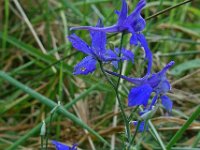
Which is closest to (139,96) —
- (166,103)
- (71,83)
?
(166,103)

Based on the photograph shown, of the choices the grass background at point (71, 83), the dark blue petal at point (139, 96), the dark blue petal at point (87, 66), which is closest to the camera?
the dark blue petal at point (139, 96)

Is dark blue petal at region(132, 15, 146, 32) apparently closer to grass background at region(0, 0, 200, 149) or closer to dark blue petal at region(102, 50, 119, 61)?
dark blue petal at region(102, 50, 119, 61)

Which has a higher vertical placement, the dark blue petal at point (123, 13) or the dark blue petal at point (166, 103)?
the dark blue petal at point (123, 13)

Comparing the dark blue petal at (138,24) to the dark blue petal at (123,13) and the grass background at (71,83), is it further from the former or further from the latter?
the grass background at (71,83)

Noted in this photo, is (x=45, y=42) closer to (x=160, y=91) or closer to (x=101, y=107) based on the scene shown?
(x=101, y=107)

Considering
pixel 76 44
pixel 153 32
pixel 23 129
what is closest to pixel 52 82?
pixel 23 129

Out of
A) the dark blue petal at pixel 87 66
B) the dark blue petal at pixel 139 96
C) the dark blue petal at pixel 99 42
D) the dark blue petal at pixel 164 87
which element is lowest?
the dark blue petal at pixel 139 96

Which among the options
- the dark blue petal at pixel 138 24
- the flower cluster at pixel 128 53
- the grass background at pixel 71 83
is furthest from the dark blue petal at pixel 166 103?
the grass background at pixel 71 83
